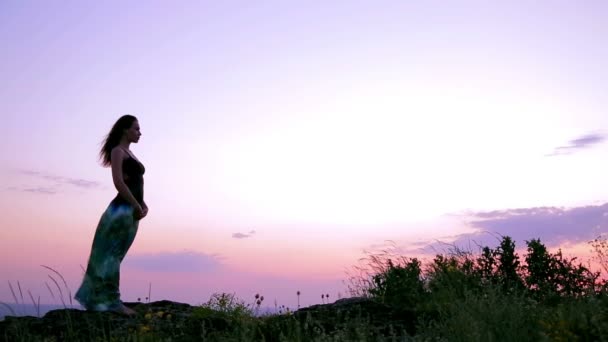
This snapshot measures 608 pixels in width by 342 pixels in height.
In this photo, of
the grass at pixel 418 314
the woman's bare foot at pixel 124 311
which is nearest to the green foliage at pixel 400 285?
the grass at pixel 418 314

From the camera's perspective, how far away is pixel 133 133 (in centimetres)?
1031

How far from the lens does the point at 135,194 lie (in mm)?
10391

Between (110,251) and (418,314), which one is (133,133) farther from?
(418,314)

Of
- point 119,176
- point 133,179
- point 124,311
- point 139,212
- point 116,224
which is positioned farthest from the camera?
point 133,179

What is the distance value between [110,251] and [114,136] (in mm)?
1791

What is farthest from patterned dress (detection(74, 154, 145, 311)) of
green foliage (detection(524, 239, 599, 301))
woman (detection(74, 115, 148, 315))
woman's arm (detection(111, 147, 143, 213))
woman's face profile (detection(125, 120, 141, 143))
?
green foliage (detection(524, 239, 599, 301))

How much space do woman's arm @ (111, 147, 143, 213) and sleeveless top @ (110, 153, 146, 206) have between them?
5.3 inches

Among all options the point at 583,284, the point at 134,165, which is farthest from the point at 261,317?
the point at 583,284

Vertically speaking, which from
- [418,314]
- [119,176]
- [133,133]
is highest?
[133,133]

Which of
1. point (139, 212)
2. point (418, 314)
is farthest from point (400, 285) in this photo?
point (139, 212)

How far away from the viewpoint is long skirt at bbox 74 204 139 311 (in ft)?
32.8

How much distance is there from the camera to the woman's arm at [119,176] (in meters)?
10.0

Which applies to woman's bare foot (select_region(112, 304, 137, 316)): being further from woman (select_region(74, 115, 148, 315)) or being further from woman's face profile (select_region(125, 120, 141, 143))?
woman's face profile (select_region(125, 120, 141, 143))

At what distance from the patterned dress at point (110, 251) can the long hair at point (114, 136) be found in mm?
361
